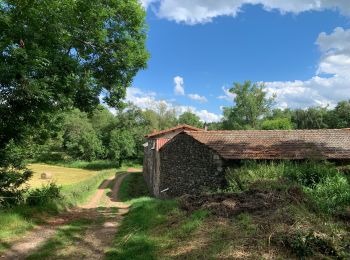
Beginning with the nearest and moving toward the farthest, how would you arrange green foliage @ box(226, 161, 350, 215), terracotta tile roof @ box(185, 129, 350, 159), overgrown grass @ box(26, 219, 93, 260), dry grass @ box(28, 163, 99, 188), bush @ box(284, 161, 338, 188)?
overgrown grass @ box(26, 219, 93, 260)
green foliage @ box(226, 161, 350, 215)
bush @ box(284, 161, 338, 188)
terracotta tile roof @ box(185, 129, 350, 159)
dry grass @ box(28, 163, 99, 188)

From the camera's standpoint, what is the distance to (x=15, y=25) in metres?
11.6

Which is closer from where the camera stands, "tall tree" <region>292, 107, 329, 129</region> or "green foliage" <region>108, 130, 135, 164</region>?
"tall tree" <region>292, 107, 329, 129</region>

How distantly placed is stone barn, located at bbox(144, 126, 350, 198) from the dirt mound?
9.56 m

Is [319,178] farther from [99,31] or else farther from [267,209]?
[99,31]

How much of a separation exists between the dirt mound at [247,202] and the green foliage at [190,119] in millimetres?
84769

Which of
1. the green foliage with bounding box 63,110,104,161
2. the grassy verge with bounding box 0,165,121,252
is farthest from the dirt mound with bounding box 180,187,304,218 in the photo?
the green foliage with bounding box 63,110,104,161

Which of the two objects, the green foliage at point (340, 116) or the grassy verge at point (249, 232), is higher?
the green foliage at point (340, 116)

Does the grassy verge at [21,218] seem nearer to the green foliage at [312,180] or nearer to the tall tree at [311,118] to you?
the green foliage at [312,180]

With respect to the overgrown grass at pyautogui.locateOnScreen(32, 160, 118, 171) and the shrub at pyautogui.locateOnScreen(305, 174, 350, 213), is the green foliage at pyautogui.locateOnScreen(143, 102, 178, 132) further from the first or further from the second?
the shrub at pyautogui.locateOnScreen(305, 174, 350, 213)

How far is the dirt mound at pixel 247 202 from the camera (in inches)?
354

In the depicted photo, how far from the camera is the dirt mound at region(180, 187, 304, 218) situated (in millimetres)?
8984

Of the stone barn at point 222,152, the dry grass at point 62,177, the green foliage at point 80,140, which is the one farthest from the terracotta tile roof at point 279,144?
the green foliage at point 80,140

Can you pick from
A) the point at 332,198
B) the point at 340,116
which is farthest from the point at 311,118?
the point at 332,198

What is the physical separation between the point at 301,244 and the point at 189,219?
3784mm
